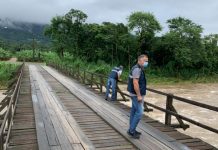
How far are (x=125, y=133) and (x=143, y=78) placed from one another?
1.53 metres

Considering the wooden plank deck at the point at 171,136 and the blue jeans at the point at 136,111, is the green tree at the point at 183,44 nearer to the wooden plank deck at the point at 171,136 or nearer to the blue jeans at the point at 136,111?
the wooden plank deck at the point at 171,136

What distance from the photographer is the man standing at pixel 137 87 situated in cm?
754

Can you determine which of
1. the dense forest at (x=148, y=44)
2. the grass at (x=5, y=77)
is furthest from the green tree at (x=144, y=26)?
the grass at (x=5, y=77)

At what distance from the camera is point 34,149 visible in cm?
691

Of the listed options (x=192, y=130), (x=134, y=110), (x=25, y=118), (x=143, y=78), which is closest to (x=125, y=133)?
(x=134, y=110)

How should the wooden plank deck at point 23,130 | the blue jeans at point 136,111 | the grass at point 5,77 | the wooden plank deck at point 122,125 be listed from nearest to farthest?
the wooden plank deck at point 23,130
the wooden plank deck at point 122,125
the blue jeans at point 136,111
the grass at point 5,77

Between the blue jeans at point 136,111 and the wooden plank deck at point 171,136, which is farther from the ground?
the blue jeans at point 136,111

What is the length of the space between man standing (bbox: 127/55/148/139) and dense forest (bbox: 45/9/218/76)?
38.4 m

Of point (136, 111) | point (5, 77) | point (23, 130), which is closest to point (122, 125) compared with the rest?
point (136, 111)

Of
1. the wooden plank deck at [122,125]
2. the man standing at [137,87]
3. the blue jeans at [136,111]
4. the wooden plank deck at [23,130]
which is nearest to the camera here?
the wooden plank deck at [23,130]

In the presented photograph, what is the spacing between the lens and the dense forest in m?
46.5

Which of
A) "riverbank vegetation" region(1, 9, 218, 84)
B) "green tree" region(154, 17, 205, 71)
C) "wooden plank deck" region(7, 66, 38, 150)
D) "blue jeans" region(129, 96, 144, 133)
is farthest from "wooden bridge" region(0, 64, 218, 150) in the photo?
"green tree" region(154, 17, 205, 71)

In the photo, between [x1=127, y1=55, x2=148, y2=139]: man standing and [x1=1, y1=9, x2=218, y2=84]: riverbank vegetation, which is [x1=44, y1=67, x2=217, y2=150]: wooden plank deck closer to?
[x1=127, y1=55, x2=148, y2=139]: man standing

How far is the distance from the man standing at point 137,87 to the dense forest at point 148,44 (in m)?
38.4
